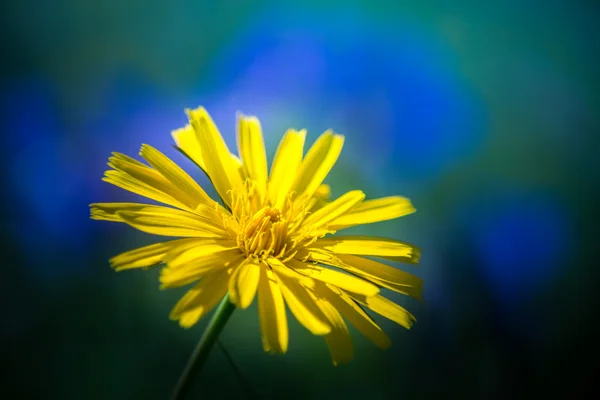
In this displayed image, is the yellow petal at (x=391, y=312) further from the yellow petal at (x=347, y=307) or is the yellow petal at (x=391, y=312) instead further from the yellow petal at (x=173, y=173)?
the yellow petal at (x=173, y=173)

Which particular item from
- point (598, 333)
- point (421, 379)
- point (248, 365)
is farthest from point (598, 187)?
point (248, 365)

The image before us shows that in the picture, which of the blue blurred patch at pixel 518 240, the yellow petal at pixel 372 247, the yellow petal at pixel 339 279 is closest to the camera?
the yellow petal at pixel 339 279

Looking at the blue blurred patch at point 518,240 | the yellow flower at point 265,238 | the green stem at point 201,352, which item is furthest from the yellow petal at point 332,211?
the blue blurred patch at point 518,240

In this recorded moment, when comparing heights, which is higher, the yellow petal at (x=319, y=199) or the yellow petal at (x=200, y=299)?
the yellow petal at (x=319, y=199)

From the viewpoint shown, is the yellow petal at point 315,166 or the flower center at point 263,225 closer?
the flower center at point 263,225

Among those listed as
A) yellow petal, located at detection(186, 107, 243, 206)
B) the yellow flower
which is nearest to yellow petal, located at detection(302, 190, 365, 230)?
the yellow flower

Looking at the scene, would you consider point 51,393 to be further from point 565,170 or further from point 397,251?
point 565,170

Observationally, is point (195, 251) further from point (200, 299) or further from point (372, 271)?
point (372, 271)

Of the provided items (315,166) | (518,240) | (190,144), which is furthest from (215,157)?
(518,240)

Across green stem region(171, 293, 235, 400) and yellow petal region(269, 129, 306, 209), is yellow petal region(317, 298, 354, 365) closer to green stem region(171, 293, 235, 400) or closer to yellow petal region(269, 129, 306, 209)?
green stem region(171, 293, 235, 400)
